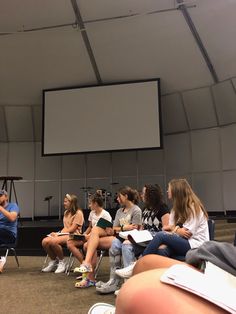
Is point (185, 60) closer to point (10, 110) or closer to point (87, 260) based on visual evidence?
point (10, 110)

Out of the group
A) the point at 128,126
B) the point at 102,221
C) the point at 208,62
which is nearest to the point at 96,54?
the point at 128,126

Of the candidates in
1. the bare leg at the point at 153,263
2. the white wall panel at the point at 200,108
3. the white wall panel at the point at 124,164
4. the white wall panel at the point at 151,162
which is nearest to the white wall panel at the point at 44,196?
the white wall panel at the point at 124,164

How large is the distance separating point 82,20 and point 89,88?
1744 mm

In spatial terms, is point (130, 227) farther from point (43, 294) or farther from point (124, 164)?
point (124, 164)

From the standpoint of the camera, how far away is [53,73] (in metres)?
9.88

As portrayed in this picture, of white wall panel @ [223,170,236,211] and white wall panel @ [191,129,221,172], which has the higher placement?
white wall panel @ [191,129,221,172]

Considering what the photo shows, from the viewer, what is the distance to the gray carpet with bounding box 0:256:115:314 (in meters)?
2.83

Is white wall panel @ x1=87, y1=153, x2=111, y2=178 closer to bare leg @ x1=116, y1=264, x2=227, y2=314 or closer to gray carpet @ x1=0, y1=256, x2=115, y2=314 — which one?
gray carpet @ x1=0, y1=256, x2=115, y2=314

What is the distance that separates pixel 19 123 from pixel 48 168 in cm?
163

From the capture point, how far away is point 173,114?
1041cm

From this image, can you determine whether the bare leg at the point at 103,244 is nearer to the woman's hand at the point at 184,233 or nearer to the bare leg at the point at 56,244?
the bare leg at the point at 56,244

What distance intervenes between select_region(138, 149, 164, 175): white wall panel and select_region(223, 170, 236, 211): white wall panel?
6.00 ft

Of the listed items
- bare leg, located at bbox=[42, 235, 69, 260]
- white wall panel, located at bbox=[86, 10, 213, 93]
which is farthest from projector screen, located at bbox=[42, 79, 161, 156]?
bare leg, located at bbox=[42, 235, 69, 260]

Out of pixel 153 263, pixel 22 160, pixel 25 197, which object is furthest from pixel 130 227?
pixel 22 160
